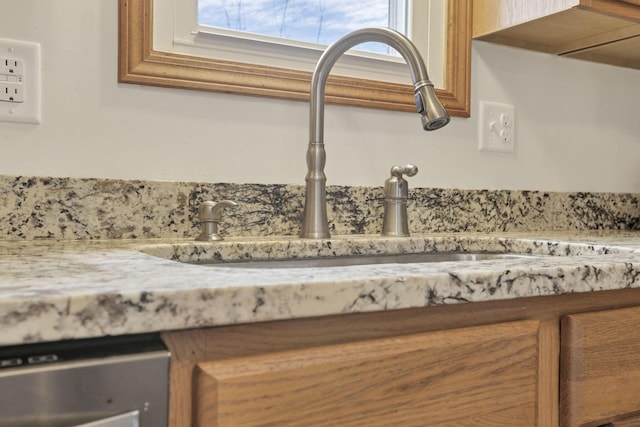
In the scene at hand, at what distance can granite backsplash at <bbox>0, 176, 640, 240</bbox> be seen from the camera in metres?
0.89

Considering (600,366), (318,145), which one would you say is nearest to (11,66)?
(318,145)

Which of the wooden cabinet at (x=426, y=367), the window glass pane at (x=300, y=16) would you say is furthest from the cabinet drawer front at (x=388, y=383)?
the window glass pane at (x=300, y=16)

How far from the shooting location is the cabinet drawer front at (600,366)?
636 millimetres

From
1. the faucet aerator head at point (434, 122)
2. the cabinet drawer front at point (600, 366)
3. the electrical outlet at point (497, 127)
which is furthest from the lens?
the electrical outlet at point (497, 127)

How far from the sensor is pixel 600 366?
654mm

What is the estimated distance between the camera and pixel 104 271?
531 mm

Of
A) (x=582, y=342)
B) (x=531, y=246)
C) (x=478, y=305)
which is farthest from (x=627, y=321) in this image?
(x=531, y=246)

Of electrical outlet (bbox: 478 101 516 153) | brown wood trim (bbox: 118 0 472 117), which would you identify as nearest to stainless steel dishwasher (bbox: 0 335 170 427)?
brown wood trim (bbox: 118 0 472 117)

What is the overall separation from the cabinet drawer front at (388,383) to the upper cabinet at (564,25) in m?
0.82

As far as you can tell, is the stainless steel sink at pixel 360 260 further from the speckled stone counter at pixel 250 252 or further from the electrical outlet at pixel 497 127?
the electrical outlet at pixel 497 127

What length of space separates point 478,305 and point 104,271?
0.37 m

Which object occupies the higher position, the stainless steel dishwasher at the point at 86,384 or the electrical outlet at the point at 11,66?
the electrical outlet at the point at 11,66

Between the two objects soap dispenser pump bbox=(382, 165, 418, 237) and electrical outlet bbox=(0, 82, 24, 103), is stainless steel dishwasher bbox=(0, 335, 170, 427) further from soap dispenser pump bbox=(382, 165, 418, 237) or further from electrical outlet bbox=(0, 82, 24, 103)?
soap dispenser pump bbox=(382, 165, 418, 237)

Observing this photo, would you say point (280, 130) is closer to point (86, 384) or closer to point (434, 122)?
point (434, 122)
